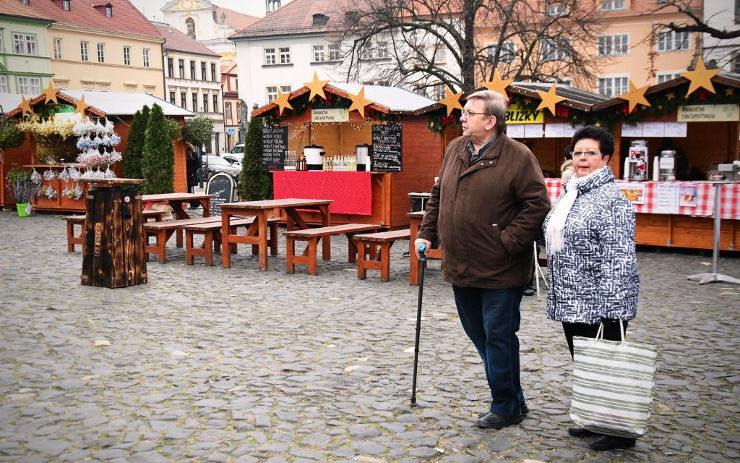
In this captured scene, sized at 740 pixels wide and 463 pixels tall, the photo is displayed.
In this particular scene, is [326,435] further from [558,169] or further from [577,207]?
[558,169]

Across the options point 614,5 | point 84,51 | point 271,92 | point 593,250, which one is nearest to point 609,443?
point 593,250

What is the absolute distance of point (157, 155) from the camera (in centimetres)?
2102

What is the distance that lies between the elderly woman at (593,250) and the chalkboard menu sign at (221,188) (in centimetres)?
1590

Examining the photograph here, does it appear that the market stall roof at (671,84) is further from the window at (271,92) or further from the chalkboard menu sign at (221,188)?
the window at (271,92)

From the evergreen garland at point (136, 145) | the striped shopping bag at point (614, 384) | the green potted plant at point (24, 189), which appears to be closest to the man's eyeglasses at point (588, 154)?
the striped shopping bag at point (614, 384)

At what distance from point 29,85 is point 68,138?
37.3 m

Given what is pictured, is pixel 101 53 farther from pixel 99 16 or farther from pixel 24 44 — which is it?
pixel 24 44

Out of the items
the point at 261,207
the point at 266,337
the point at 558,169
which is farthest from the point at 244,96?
the point at 266,337

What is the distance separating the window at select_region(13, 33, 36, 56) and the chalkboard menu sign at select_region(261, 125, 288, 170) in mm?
42737

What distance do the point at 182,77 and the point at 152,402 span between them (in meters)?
73.2

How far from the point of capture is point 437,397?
543 cm

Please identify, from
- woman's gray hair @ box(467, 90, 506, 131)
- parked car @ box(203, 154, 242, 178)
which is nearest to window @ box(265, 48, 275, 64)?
parked car @ box(203, 154, 242, 178)

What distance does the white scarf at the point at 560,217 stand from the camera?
450 cm

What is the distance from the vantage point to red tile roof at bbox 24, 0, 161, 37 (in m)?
58.1
